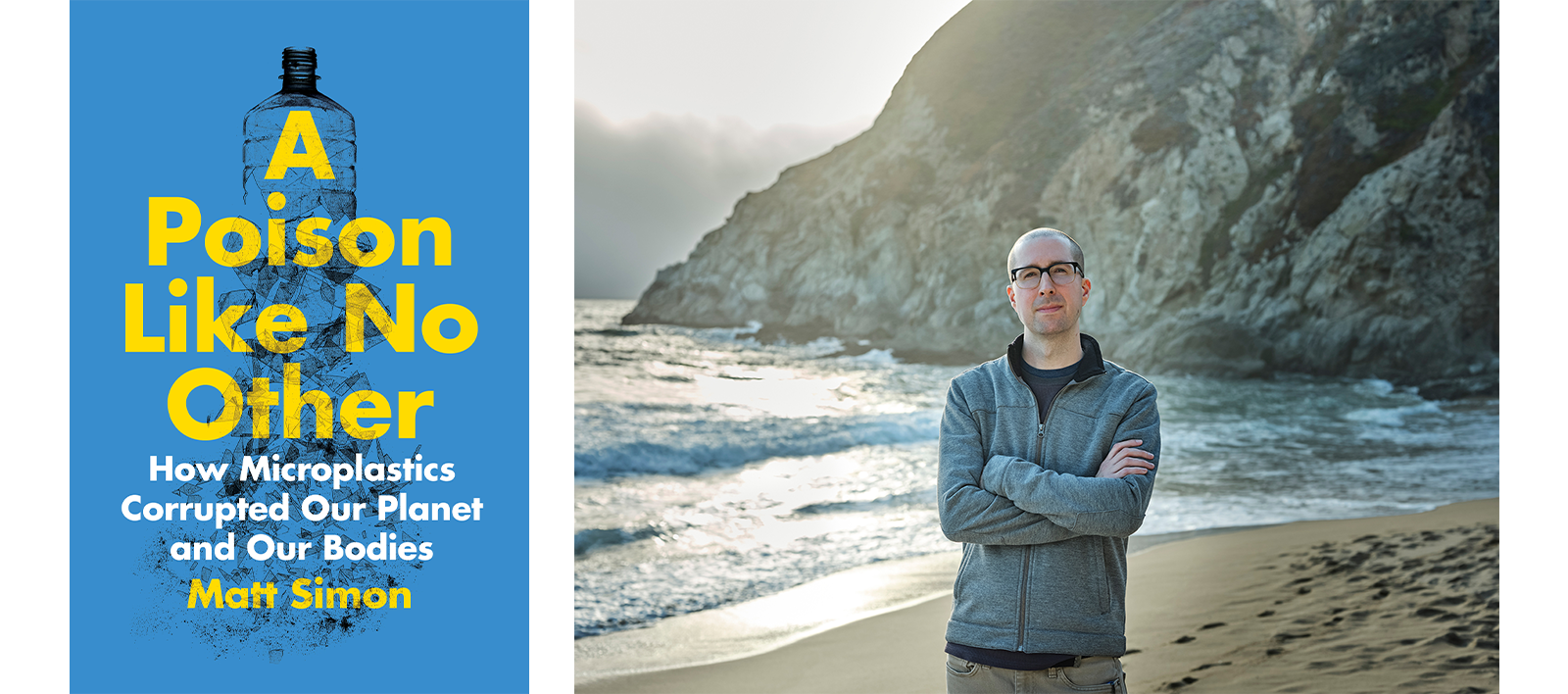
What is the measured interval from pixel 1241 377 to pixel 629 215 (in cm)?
871

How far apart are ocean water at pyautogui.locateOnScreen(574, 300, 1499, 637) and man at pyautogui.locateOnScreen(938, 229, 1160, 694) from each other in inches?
102

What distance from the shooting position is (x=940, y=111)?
1466 centimetres

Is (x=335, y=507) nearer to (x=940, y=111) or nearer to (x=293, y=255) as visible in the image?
(x=293, y=255)

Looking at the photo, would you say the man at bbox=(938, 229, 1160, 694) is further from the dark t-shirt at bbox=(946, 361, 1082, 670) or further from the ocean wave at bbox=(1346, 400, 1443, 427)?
the ocean wave at bbox=(1346, 400, 1443, 427)

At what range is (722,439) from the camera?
896cm

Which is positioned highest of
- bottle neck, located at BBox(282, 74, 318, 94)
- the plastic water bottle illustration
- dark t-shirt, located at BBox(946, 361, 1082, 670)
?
bottle neck, located at BBox(282, 74, 318, 94)

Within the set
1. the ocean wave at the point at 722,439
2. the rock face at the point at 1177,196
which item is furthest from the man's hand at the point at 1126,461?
the rock face at the point at 1177,196

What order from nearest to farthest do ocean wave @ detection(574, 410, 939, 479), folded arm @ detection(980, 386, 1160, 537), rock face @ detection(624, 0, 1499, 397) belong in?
folded arm @ detection(980, 386, 1160, 537)
ocean wave @ detection(574, 410, 939, 479)
rock face @ detection(624, 0, 1499, 397)

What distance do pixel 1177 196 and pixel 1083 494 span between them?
1398 cm

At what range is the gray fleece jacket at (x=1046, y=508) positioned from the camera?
1.44m

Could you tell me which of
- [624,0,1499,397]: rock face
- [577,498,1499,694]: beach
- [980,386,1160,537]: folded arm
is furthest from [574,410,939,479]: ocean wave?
[980,386,1160,537]: folded arm

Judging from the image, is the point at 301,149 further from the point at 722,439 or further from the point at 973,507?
the point at 722,439

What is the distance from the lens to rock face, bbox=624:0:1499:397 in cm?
1264

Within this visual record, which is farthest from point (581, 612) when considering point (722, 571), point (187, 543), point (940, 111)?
point (940, 111)
